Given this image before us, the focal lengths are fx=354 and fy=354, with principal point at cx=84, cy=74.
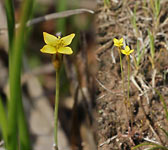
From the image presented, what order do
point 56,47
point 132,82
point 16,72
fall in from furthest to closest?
point 132,82, point 56,47, point 16,72

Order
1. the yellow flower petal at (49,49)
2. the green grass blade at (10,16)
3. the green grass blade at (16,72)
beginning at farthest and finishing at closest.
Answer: the green grass blade at (10,16) → the yellow flower petal at (49,49) → the green grass blade at (16,72)

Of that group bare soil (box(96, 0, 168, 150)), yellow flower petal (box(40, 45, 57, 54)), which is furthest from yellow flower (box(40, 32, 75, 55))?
bare soil (box(96, 0, 168, 150))

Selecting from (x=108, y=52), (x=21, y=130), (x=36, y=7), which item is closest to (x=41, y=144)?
(x=21, y=130)

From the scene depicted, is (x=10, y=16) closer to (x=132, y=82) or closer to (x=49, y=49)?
(x=49, y=49)

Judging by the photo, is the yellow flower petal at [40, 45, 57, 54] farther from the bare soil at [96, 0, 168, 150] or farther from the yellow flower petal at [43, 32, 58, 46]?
the bare soil at [96, 0, 168, 150]

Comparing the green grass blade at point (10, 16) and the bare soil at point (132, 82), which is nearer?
the bare soil at point (132, 82)

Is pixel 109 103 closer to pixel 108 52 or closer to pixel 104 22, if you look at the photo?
pixel 108 52

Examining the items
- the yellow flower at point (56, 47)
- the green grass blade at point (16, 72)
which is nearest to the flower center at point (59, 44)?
the yellow flower at point (56, 47)

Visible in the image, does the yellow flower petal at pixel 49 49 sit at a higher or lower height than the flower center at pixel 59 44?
lower

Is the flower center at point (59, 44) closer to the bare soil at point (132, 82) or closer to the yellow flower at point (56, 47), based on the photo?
the yellow flower at point (56, 47)

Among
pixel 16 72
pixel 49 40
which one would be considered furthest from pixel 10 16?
pixel 16 72

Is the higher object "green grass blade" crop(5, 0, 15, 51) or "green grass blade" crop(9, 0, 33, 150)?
"green grass blade" crop(5, 0, 15, 51)
